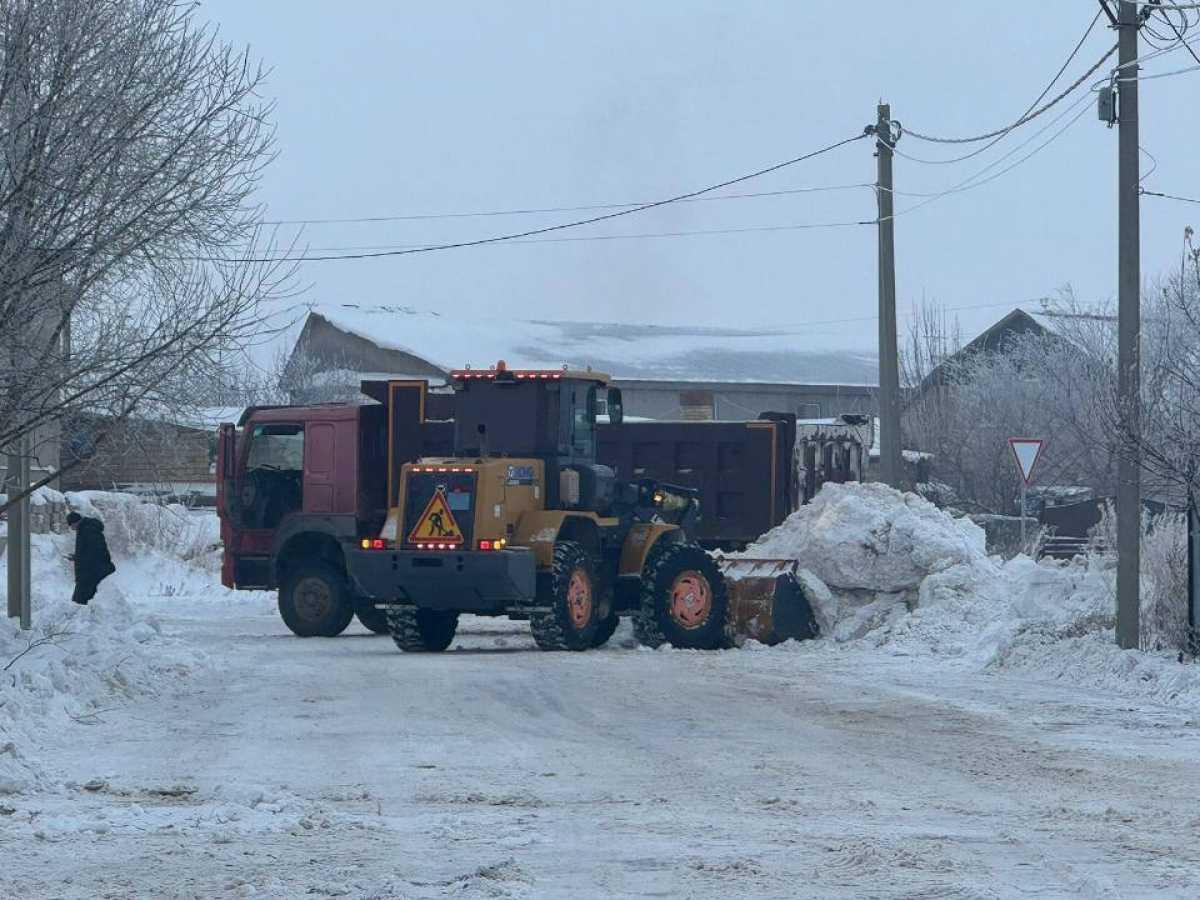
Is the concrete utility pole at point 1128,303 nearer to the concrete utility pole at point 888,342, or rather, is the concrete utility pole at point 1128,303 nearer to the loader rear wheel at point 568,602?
the loader rear wheel at point 568,602

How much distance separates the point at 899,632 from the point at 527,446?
4751 mm

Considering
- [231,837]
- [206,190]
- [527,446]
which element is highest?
[206,190]

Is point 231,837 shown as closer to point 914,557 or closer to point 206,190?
point 206,190

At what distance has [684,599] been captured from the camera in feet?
70.4

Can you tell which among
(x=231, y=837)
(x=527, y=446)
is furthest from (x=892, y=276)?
(x=231, y=837)

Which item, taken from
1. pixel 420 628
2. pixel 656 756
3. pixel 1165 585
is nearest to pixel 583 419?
pixel 420 628

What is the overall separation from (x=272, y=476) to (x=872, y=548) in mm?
7700

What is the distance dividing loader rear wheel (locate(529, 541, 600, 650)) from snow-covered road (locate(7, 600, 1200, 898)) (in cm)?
241

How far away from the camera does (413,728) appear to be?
44.9ft

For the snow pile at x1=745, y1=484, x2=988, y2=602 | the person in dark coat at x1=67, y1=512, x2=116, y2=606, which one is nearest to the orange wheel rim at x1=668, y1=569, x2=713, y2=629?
the snow pile at x1=745, y1=484, x2=988, y2=602

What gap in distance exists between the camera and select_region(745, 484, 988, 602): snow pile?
22.4 m

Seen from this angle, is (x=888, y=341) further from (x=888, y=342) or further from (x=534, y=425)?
(x=534, y=425)

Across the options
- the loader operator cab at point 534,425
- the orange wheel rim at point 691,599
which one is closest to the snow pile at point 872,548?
the orange wheel rim at point 691,599

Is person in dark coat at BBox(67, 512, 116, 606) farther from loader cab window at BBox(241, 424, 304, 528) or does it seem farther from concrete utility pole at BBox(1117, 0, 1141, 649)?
concrete utility pole at BBox(1117, 0, 1141, 649)
